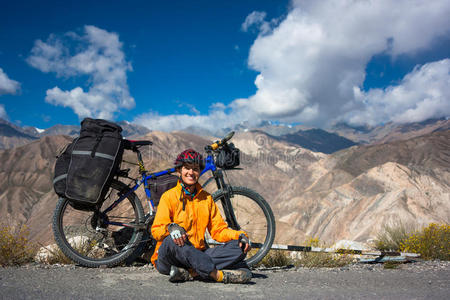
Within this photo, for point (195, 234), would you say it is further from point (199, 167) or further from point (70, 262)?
point (70, 262)

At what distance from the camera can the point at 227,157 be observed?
424 centimetres

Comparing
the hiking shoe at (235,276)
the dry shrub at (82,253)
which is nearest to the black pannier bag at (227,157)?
the hiking shoe at (235,276)

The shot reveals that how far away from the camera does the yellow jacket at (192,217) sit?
324cm

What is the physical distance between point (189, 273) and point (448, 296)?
289 centimetres

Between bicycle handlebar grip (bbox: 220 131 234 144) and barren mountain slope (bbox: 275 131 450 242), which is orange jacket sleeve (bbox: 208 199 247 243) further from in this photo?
barren mountain slope (bbox: 275 131 450 242)

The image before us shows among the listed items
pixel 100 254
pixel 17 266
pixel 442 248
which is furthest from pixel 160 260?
pixel 442 248

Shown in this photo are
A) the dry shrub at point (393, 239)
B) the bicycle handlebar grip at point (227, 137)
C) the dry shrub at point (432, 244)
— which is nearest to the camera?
the bicycle handlebar grip at point (227, 137)

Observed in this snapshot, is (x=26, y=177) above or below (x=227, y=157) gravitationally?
above

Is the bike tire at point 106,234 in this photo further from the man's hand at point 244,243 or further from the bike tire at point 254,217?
the man's hand at point 244,243

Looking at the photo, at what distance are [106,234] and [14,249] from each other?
1343 millimetres

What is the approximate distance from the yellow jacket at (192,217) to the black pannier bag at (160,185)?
90cm

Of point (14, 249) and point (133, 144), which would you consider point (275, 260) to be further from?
point (14, 249)

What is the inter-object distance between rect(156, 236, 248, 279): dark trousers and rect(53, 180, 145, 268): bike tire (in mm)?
1007

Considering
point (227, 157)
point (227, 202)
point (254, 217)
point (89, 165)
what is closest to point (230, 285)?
point (227, 202)
